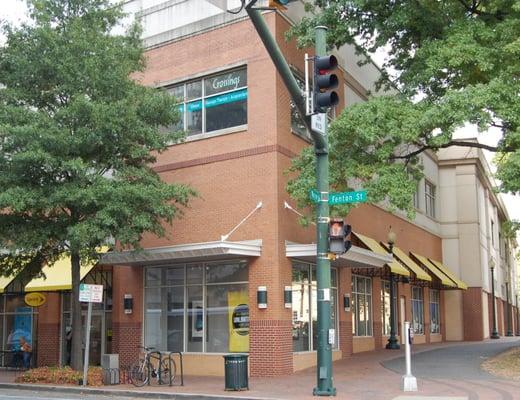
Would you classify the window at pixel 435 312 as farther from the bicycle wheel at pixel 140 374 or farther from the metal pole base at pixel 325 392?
the metal pole base at pixel 325 392

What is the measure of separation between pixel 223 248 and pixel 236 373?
13.1 feet

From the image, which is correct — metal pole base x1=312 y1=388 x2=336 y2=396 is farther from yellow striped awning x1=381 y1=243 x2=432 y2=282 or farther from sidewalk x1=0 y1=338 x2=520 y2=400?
yellow striped awning x1=381 y1=243 x2=432 y2=282

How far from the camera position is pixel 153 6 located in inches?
960

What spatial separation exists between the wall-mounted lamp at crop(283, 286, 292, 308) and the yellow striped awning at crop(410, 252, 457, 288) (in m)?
15.3

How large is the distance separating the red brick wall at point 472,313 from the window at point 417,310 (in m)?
A: 4.32

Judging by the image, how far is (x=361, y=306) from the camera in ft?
88.9

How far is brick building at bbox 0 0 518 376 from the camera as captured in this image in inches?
790

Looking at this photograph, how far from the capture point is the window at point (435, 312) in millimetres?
37875

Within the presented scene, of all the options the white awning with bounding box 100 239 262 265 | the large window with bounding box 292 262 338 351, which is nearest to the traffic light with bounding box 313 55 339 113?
the white awning with bounding box 100 239 262 265

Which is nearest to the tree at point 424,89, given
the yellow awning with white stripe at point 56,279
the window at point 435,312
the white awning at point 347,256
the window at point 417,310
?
the white awning at point 347,256

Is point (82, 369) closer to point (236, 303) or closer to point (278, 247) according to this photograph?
point (236, 303)

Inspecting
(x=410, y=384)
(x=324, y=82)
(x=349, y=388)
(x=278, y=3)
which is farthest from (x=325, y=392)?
(x=278, y=3)

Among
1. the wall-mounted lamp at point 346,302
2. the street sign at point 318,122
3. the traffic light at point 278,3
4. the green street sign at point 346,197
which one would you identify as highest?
the traffic light at point 278,3

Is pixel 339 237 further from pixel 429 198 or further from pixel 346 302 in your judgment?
pixel 429 198
